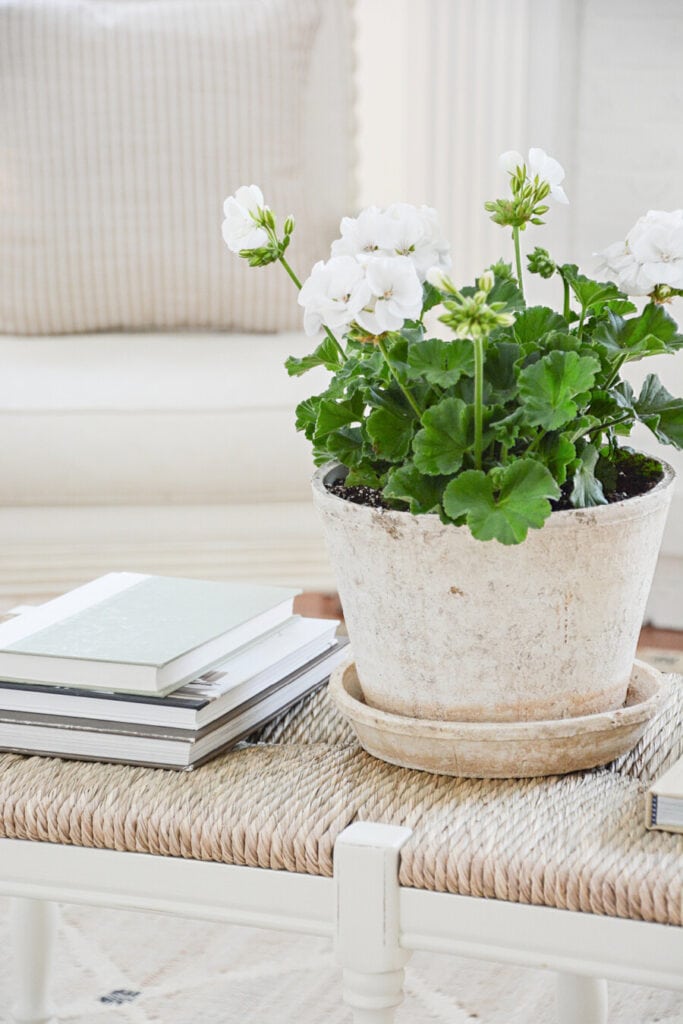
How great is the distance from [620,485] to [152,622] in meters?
0.31

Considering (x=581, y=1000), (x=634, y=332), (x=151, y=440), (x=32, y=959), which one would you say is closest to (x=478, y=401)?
(x=634, y=332)

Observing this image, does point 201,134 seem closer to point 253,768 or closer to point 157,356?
point 157,356

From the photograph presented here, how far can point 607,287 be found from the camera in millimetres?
693

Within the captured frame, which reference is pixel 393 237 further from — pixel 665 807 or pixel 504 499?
pixel 665 807

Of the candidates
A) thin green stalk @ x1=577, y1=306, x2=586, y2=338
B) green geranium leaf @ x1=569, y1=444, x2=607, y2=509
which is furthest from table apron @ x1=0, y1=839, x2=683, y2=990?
thin green stalk @ x1=577, y1=306, x2=586, y2=338

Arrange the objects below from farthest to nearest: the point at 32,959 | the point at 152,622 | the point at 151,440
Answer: the point at 151,440
the point at 32,959
the point at 152,622

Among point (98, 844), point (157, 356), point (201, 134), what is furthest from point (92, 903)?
point (201, 134)

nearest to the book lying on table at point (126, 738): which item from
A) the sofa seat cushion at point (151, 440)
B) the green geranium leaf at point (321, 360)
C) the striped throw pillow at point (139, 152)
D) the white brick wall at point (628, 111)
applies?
the green geranium leaf at point (321, 360)

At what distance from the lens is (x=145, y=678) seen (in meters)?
0.75

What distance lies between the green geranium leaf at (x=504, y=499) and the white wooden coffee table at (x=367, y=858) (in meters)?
0.15

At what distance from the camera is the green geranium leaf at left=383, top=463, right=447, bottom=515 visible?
68cm

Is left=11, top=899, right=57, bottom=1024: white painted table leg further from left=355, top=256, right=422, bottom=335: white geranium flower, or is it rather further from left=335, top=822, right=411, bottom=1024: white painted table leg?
left=355, top=256, right=422, bottom=335: white geranium flower

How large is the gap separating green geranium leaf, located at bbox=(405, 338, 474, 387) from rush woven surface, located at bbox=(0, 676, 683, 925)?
0.75 feet

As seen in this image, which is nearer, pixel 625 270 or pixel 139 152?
pixel 625 270
